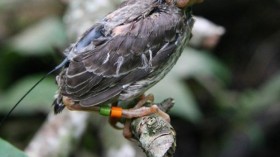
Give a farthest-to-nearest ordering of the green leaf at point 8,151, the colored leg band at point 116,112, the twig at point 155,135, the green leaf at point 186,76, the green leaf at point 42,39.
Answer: the green leaf at point 42,39, the green leaf at point 186,76, the colored leg band at point 116,112, the green leaf at point 8,151, the twig at point 155,135

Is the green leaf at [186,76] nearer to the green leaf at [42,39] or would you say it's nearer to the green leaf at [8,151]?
the green leaf at [42,39]

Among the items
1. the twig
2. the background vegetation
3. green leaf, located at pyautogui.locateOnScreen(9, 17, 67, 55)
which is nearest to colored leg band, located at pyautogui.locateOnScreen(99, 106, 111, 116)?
the twig

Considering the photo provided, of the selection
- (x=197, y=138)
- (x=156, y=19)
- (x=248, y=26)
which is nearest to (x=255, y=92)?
(x=197, y=138)

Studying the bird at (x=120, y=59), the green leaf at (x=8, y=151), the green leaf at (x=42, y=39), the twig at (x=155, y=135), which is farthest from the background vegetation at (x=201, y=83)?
the green leaf at (x=8, y=151)

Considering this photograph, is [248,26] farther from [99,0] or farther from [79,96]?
[79,96]

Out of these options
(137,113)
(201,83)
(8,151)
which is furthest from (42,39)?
(8,151)

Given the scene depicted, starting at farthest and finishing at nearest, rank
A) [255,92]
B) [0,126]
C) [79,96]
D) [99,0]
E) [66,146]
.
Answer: [255,92], [0,126], [99,0], [66,146], [79,96]
